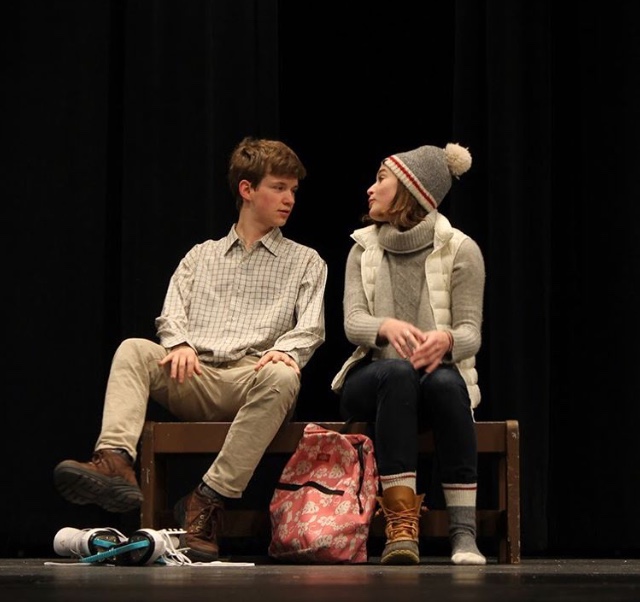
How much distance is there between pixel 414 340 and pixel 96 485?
0.82m

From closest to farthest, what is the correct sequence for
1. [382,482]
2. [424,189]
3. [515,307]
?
[382,482] → [424,189] → [515,307]

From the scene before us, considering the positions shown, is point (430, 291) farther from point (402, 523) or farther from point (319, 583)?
point (319, 583)

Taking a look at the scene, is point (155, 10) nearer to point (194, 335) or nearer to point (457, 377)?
point (194, 335)

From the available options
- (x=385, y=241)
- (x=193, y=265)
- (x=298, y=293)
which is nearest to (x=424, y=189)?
(x=385, y=241)

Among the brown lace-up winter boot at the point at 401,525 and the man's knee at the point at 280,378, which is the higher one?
the man's knee at the point at 280,378

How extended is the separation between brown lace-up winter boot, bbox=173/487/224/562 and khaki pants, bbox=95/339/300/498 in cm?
4

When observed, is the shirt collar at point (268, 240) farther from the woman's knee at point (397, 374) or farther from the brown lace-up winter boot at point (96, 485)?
the brown lace-up winter boot at point (96, 485)

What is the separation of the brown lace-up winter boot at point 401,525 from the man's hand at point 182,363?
59 cm

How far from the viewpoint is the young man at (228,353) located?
119 inches

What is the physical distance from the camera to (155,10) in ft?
12.7

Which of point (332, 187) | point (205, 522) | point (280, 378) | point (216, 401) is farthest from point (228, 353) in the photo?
point (332, 187)

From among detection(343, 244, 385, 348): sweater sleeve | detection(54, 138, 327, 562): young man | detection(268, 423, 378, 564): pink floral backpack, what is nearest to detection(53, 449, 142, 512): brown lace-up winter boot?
detection(54, 138, 327, 562): young man

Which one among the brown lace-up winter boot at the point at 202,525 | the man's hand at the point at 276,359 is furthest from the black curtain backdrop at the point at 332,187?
the brown lace-up winter boot at the point at 202,525

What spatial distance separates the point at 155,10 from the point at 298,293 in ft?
3.46
